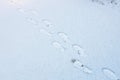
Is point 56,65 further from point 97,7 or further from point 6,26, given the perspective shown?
point 97,7

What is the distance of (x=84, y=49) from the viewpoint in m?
3.54

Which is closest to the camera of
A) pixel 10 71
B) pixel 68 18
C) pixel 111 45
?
pixel 10 71

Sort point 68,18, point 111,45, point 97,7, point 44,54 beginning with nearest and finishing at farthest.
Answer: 1. point 44,54
2. point 111,45
3. point 68,18
4. point 97,7

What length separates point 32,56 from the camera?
3.27 m

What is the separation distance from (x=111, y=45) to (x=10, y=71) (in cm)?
177

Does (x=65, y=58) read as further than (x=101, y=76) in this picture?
Yes

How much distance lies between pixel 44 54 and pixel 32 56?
7.6 inches

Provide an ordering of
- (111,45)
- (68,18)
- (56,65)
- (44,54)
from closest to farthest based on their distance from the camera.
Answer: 1. (56,65)
2. (44,54)
3. (111,45)
4. (68,18)

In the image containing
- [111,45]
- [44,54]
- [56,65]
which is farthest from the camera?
[111,45]

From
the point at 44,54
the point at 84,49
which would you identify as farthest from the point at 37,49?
the point at 84,49

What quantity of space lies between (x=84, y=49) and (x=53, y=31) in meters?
0.73

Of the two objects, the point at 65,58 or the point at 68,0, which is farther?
the point at 68,0

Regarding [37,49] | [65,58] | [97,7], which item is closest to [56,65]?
[65,58]

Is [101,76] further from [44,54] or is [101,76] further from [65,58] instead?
[44,54]
